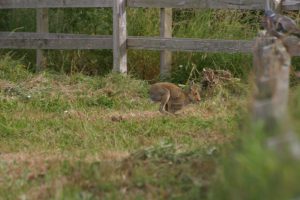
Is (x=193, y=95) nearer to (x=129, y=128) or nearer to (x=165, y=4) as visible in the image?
(x=129, y=128)

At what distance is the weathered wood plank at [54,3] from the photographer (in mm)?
12841

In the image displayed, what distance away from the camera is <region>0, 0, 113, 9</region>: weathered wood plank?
12841 millimetres

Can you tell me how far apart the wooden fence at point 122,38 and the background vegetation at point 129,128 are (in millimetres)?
294

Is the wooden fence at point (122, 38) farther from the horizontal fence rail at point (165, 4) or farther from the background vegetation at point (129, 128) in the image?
the background vegetation at point (129, 128)

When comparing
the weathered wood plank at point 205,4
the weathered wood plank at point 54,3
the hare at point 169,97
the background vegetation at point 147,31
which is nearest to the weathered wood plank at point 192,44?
the background vegetation at point 147,31

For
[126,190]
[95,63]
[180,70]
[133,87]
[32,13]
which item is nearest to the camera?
[126,190]

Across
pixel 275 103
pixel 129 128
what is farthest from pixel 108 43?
pixel 275 103

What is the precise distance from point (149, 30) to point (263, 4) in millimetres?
2565

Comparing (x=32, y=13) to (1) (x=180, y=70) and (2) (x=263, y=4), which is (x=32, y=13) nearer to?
(1) (x=180, y=70)

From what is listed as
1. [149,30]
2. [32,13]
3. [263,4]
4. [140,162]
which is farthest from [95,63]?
[140,162]

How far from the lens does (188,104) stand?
9.95m

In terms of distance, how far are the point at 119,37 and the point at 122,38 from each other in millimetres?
57

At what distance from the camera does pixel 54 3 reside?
1324cm

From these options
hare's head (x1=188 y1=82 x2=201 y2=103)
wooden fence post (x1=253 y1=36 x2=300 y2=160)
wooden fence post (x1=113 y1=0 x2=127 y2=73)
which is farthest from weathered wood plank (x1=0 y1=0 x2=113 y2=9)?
wooden fence post (x1=253 y1=36 x2=300 y2=160)
